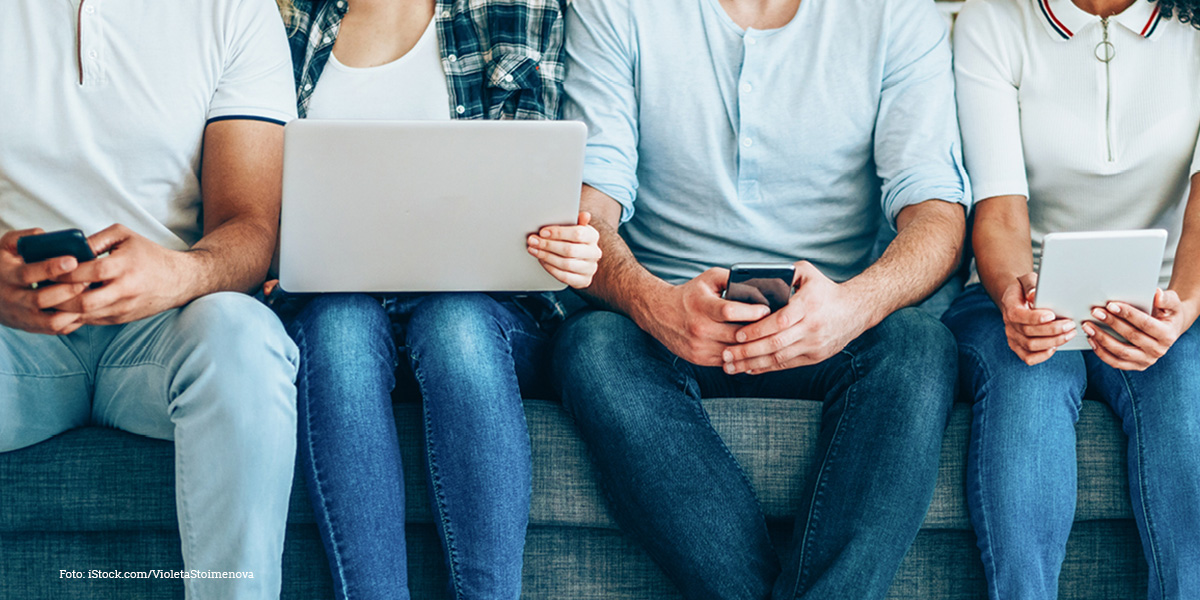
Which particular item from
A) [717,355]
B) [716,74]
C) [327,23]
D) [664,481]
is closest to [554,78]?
[716,74]

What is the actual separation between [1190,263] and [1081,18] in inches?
16.4

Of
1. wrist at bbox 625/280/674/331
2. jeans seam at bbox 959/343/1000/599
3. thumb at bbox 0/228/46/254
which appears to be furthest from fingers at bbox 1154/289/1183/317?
thumb at bbox 0/228/46/254

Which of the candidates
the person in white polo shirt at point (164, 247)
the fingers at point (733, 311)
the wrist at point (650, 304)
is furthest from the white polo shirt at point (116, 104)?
the fingers at point (733, 311)

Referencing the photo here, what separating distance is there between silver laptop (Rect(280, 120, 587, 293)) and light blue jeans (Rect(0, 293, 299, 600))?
116mm

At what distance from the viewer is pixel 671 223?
1.60 m

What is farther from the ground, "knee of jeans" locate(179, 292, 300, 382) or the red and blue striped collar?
the red and blue striped collar

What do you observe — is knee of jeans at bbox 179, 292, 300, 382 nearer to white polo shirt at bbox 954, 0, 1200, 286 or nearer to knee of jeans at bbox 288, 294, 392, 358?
knee of jeans at bbox 288, 294, 392, 358

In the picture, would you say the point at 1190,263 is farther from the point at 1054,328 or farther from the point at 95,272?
the point at 95,272

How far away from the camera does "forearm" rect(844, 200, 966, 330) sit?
1336 millimetres

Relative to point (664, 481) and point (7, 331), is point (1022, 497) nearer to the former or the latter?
point (664, 481)

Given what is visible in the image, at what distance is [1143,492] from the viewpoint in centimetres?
126

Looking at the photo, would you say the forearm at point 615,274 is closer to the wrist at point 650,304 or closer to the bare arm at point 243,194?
the wrist at point 650,304

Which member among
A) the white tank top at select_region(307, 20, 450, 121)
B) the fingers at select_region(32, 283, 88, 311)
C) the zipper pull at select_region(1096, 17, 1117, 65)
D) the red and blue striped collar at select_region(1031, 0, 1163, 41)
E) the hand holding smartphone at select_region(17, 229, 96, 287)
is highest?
the red and blue striped collar at select_region(1031, 0, 1163, 41)

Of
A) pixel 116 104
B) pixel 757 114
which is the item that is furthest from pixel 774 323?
pixel 116 104
